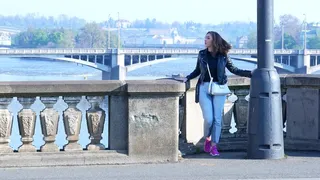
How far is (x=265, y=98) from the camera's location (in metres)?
7.75

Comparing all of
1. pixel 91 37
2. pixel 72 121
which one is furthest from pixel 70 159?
pixel 91 37

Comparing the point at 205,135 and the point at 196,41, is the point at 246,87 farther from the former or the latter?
the point at 196,41

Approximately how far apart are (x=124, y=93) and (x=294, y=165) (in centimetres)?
175

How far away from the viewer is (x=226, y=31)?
6265 inches

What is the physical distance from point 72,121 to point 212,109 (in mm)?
1409

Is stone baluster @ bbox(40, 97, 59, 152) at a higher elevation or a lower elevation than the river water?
higher

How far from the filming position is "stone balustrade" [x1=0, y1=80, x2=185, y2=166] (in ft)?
24.6

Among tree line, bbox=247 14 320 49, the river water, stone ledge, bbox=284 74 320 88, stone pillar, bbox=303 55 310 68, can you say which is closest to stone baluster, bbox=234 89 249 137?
stone ledge, bbox=284 74 320 88

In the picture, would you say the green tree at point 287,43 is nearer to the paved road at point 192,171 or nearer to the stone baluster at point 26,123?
the paved road at point 192,171

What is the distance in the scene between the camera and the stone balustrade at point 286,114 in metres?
8.30

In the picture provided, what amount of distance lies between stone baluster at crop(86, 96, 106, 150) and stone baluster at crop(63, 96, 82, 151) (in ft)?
0.34

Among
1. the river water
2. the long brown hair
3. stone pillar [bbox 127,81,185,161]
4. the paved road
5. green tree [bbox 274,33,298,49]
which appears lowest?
the river water

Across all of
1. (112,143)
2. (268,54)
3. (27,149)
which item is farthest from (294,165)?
(27,149)

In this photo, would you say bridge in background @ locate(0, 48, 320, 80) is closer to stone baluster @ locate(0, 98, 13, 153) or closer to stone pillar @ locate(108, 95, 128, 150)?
stone pillar @ locate(108, 95, 128, 150)
